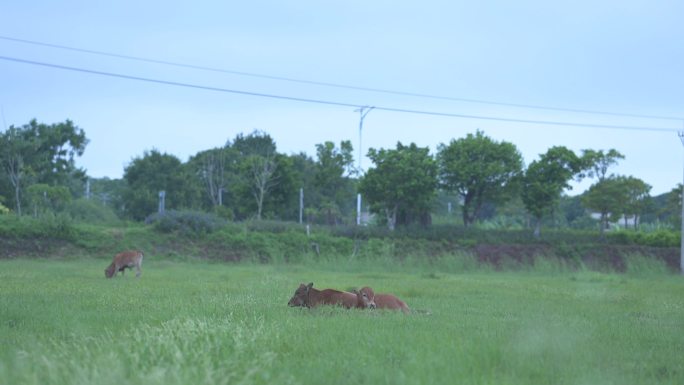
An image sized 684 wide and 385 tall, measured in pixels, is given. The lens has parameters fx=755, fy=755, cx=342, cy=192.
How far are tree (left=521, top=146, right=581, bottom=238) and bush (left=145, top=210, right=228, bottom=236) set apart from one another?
66.1ft

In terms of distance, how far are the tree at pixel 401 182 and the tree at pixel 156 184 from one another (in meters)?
20.9

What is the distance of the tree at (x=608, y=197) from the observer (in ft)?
176

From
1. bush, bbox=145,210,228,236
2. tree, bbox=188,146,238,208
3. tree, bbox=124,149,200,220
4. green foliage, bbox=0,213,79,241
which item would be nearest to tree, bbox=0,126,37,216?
tree, bbox=124,149,200,220

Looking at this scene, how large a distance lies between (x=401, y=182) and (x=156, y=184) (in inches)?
1036

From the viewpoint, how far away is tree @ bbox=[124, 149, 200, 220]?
63.5m

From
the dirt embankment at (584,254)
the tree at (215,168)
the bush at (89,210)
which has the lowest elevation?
the dirt embankment at (584,254)

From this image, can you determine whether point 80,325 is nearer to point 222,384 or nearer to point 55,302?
point 55,302

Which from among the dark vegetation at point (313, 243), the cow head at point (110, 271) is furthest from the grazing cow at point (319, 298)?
the dark vegetation at point (313, 243)

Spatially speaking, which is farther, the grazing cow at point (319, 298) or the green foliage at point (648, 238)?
the green foliage at point (648, 238)

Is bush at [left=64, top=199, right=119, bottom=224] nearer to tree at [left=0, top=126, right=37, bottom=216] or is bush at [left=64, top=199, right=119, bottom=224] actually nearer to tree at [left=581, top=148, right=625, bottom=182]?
tree at [left=0, top=126, right=37, bottom=216]

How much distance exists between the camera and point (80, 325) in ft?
35.1

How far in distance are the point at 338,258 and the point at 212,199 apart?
3163cm

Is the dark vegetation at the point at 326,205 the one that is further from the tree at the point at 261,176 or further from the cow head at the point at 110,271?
the cow head at the point at 110,271

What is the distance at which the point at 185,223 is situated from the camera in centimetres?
4119
